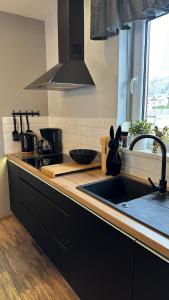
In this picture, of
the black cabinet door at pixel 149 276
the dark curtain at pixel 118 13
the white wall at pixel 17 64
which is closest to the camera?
the black cabinet door at pixel 149 276

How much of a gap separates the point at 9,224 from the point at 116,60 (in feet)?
6.71

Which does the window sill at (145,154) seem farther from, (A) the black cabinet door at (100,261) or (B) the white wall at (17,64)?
(B) the white wall at (17,64)

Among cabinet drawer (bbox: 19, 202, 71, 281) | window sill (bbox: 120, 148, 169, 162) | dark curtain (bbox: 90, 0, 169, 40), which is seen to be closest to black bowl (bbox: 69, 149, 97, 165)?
window sill (bbox: 120, 148, 169, 162)

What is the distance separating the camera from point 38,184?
1.67m

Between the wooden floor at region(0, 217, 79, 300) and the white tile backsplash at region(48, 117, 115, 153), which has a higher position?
the white tile backsplash at region(48, 117, 115, 153)

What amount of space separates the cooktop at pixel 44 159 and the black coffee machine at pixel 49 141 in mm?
76

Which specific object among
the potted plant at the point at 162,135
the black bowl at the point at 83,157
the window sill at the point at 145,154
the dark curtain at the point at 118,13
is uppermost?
the dark curtain at the point at 118,13

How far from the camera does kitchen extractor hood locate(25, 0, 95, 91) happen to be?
1696 mm

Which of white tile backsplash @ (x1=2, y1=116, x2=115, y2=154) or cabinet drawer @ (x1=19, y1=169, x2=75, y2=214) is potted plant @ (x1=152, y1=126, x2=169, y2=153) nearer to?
white tile backsplash @ (x1=2, y1=116, x2=115, y2=154)

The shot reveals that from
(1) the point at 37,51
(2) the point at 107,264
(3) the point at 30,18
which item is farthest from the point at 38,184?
(3) the point at 30,18

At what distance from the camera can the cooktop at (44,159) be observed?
1.93m

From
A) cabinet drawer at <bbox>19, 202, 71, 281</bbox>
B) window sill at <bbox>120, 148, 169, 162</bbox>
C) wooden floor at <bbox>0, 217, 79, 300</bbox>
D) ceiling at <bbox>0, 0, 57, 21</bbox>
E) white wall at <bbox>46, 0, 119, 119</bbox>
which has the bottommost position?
wooden floor at <bbox>0, 217, 79, 300</bbox>

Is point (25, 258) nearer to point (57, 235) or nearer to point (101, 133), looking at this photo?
point (57, 235)

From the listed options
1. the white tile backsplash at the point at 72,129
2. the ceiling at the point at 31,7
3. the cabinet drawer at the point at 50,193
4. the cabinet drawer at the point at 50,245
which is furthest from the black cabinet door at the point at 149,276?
the ceiling at the point at 31,7
